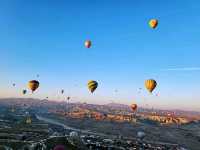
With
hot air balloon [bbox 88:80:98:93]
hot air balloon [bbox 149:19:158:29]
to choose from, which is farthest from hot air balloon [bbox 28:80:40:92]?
hot air balloon [bbox 149:19:158:29]

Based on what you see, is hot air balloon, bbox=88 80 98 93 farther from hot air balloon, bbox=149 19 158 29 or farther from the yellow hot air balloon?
hot air balloon, bbox=149 19 158 29

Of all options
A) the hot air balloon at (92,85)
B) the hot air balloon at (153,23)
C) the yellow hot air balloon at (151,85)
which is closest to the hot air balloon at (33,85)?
the hot air balloon at (92,85)

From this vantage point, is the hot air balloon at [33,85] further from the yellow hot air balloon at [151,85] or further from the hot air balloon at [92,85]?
the yellow hot air balloon at [151,85]

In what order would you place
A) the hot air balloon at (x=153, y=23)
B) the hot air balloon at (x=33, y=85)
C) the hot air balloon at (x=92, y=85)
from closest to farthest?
1. the hot air balloon at (x=153, y=23)
2. the hot air balloon at (x=92, y=85)
3. the hot air balloon at (x=33, y=85)

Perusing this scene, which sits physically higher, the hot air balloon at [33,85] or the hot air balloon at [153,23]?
the hot air balloon at [153,23]

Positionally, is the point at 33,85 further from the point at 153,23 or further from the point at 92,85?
the point at 153,23

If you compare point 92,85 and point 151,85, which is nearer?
point 151,85

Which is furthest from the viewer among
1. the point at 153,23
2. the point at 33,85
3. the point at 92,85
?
the point at 33,85

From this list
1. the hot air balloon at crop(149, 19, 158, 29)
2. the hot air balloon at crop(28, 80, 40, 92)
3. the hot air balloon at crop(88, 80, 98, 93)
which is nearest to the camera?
the hot air balloon at crop(149, 19, 158, 29)

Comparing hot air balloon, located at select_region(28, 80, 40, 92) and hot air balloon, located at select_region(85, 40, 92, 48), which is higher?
hot air balloon, located at select_region(85, 40, 92, 48)

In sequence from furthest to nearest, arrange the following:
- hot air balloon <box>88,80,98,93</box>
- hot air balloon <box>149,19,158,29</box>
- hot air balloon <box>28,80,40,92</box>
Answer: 1. hot air balloon <box>28,80,40,92</box>
2. hot air balloon <box>88,80,98,93</box>
3. hot air balloon <box>149,19,158,29</box>

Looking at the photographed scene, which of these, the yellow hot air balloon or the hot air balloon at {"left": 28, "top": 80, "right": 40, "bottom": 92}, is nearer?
the yellow hot air balloon

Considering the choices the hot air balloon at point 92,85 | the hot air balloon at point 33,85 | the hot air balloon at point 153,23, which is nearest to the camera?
the hot air balloon at point 153,23

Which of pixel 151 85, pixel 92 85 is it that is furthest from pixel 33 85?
pixel 151 85
